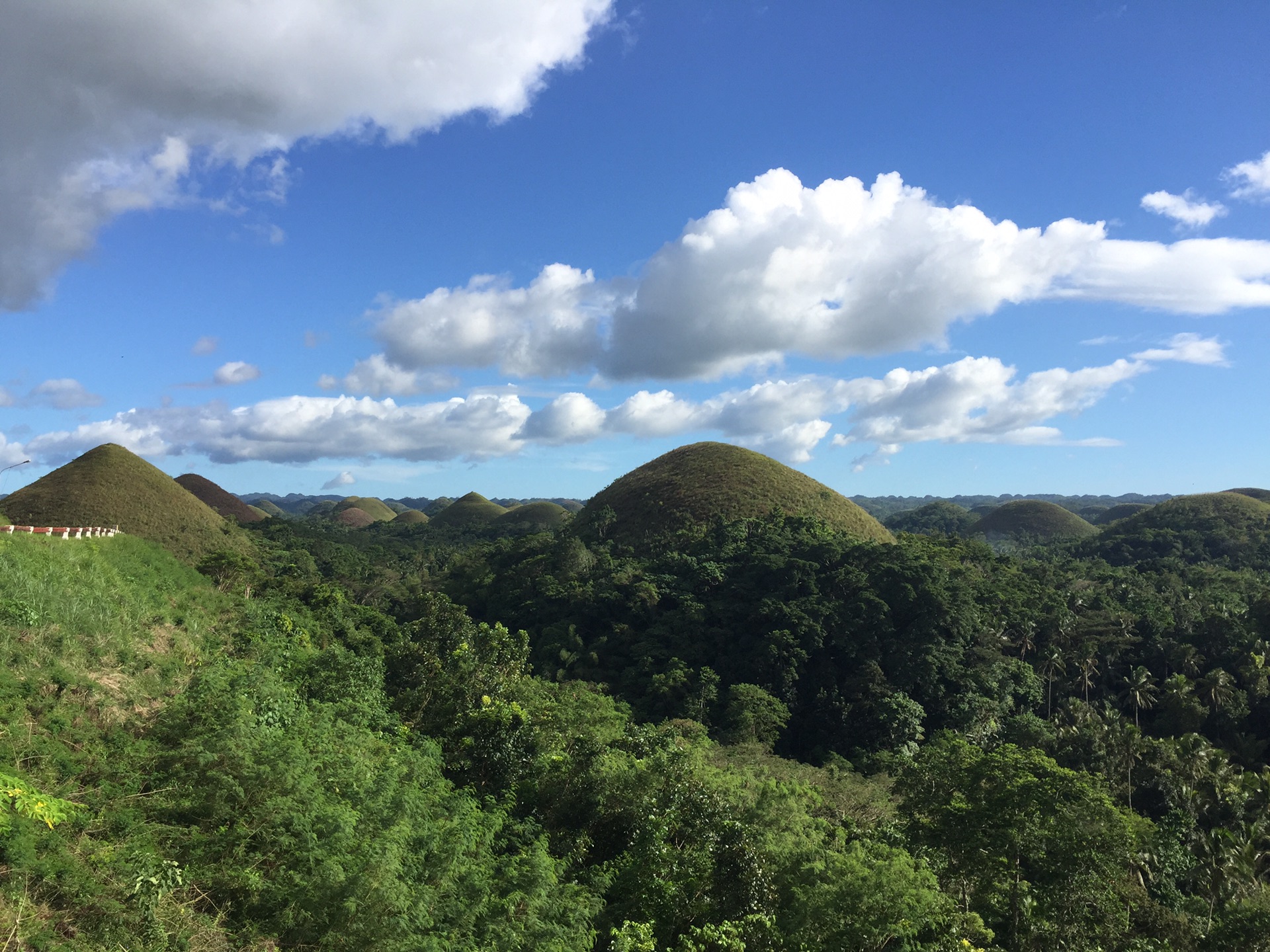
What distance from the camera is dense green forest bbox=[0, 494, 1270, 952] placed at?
8.59m

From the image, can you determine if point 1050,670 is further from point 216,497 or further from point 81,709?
point 216,497

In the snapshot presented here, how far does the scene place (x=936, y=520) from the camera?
148 meters

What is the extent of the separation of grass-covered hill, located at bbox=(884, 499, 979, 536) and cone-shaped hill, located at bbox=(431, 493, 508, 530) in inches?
2994

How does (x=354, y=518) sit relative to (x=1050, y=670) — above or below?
above

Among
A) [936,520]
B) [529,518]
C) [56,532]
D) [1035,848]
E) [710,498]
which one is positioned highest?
[710,498]

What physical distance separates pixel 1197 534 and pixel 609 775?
99.5m

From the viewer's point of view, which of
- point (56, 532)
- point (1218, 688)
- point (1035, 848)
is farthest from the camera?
point (1218, 688)

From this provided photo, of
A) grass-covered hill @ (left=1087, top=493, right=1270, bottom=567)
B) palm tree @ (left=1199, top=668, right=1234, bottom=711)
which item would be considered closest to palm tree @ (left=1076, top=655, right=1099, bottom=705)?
palm tree @ (left=1199, top=668, right=1234, bottom=711)

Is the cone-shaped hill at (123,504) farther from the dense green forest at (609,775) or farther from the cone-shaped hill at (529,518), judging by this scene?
the cone-shaped hill at (529,518)

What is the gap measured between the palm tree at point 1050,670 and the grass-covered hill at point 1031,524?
322 ft

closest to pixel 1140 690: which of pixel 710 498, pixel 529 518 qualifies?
pixel 710 498

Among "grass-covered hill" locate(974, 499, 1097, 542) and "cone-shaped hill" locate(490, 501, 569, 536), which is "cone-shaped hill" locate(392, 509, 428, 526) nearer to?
"cone-shaped hill" locate(490, 501, 569, 536)

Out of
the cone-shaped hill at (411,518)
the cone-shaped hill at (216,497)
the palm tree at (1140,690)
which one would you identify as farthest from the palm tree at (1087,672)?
the cone-shaped hill at (411,518)

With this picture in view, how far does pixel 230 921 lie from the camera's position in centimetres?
819
